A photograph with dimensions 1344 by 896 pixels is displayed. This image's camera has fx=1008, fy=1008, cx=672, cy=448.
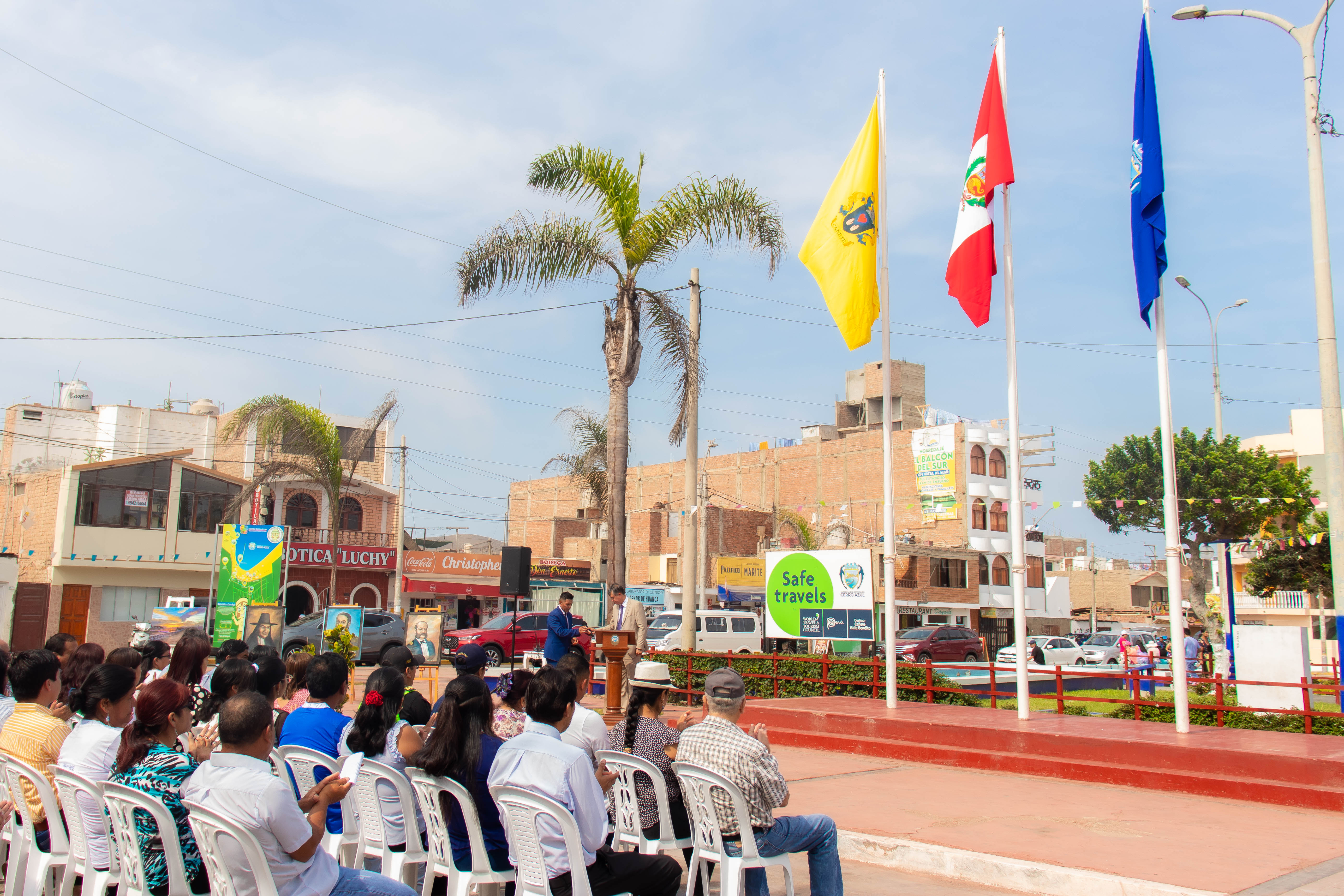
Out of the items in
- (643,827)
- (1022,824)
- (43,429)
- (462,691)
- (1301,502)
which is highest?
(43,429)

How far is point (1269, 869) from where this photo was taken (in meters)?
6.28

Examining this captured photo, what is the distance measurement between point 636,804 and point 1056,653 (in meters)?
33.3

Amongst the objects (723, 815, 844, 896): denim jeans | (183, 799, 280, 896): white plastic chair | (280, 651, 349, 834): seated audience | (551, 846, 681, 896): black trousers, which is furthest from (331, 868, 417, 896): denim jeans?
(723, 815, 844, 896): denim jeans

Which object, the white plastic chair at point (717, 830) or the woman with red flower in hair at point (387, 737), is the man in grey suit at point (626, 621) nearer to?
the woman with red flower in hair at point (387, 737)

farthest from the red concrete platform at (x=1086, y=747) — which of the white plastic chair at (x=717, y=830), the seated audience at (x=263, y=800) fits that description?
the seated audience at (x=263, y=800)

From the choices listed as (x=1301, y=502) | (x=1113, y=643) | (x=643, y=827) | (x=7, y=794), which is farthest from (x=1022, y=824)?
(x=1301, y=502)

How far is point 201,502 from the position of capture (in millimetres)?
34562

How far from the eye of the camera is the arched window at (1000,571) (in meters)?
52.8

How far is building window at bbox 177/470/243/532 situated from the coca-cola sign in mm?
2753

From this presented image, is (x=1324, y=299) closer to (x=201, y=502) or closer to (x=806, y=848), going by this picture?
(x=806, y=848)

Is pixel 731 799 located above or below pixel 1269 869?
above

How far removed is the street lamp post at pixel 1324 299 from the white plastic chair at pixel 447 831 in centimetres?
1064

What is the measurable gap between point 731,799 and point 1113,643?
1482 inches

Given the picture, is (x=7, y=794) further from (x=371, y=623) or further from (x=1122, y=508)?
(x=1122, y=508)
